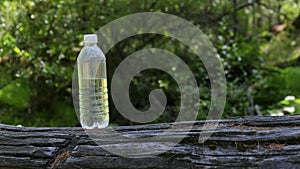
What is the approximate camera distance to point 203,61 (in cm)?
538

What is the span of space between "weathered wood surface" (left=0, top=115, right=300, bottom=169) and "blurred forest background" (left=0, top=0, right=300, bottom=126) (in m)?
2.46

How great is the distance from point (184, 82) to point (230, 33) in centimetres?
136

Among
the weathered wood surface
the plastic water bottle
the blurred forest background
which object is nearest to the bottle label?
the plastic water bottle

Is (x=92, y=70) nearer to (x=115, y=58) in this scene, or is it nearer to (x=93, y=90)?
(x=93, y=90)

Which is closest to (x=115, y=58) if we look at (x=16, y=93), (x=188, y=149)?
(x=16, y=93)

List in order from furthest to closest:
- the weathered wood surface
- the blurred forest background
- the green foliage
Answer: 1. the green foliage
2. the blurred forest background
3. the weathered wood surface

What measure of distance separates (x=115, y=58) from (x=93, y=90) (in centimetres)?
267

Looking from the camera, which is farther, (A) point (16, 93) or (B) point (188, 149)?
(A) point (16, 93)

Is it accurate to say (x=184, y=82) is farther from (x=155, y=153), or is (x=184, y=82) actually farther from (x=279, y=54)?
(x=279, y=54)

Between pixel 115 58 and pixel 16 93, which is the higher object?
pixel 115 58

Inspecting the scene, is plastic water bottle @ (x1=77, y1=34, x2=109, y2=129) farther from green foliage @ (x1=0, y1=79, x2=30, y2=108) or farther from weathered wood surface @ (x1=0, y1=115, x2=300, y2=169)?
green foliage @ (x1=0, y1=79, x2=30, y2=108)

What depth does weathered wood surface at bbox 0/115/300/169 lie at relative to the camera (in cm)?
162

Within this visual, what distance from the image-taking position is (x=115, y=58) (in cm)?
520

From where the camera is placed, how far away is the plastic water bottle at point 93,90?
8.15 ft
